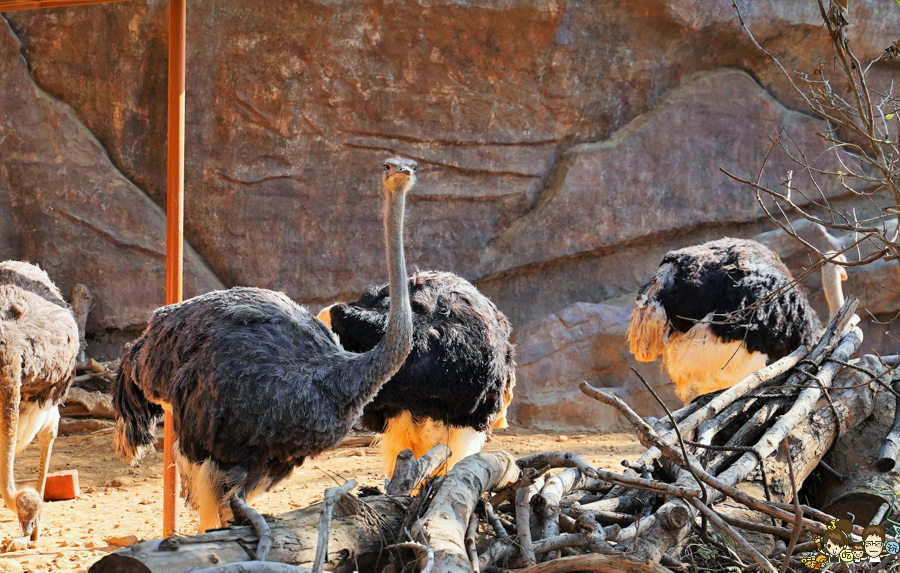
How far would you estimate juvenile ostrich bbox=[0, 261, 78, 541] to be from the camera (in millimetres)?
4918

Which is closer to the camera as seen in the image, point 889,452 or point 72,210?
point 889,452

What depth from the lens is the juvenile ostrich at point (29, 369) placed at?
16.1 feet

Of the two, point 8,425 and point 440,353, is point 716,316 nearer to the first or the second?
point 440,353

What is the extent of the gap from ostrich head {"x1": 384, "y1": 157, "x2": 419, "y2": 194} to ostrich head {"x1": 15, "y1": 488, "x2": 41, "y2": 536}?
2580 mm

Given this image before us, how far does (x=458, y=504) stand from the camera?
107 inches

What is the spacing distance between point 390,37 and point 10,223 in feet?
12.2

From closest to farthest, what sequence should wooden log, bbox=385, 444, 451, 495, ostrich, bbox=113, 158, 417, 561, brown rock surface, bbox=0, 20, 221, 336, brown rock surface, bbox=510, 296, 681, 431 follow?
1. wooden log, bbox=385, 444, 451, 495
2. ostrich, bbox=113, 158, 417, 561
3. brown rock surface, bbox=0, 20, 221, 336
4. brown rock surface, bbox=510, 296, 681, 431

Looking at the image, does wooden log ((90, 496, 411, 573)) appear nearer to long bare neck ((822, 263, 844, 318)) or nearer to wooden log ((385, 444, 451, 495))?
wooden log ((385, 444, 451, 495))

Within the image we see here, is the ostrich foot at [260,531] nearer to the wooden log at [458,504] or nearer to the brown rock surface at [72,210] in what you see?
the wooden log at [458,504]

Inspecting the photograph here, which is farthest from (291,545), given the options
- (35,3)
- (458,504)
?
(35,3)

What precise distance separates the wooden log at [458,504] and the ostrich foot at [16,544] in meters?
2.95

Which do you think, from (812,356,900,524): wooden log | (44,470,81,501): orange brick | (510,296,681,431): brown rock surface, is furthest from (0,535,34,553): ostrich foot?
(510,296,681,431): brown rock surface

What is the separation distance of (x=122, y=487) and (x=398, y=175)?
369cm

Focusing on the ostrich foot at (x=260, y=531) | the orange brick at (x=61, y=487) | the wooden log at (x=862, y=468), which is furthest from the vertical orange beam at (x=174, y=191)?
the wooden log at (x=862, y=468)
